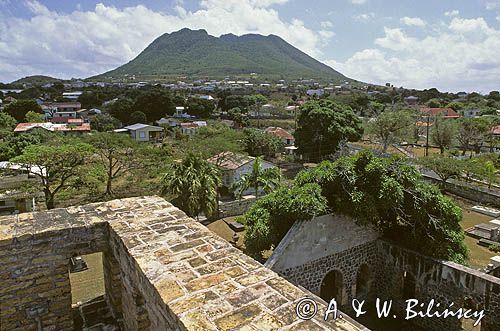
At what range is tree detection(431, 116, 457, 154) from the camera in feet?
118

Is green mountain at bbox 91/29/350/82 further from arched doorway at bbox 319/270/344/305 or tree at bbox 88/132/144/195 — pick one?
arched doorway at bbox 319/270/344/305

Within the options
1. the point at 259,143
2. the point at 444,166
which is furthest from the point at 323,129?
the point at 444,166

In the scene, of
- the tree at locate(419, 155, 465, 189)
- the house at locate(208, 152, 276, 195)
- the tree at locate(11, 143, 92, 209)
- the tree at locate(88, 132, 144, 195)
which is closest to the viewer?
the tree at locate(11, 143, 92, 209)

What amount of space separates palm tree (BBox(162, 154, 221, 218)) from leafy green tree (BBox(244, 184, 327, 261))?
591 cm

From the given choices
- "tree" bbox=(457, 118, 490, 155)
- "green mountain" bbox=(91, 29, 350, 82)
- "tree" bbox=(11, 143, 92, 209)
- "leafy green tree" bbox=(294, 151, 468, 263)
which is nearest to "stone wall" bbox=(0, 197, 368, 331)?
"leafy green tree" bbox=(294, 151, 468, 263)

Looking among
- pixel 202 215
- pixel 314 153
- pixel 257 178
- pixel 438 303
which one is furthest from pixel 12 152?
pixel 438 303

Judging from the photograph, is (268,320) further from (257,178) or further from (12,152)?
(12,152)

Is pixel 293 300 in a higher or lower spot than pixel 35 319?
higher

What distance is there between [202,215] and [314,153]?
15.4m

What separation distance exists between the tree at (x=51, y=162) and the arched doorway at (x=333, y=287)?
14.0 m

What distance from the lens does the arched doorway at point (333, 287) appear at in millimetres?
10414

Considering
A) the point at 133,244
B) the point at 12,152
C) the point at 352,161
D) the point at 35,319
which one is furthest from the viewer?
the point at 12,152

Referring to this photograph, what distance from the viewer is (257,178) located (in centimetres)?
1797

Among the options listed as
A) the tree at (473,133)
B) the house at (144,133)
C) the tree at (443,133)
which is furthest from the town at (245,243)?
the house at (144,133)
